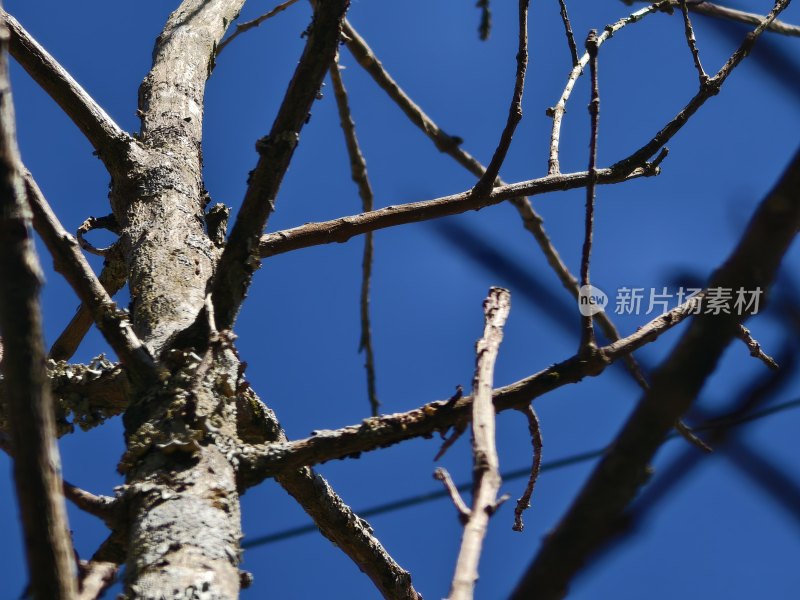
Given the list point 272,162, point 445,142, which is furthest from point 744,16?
point 272,162

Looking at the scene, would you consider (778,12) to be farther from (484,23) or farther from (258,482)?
(258,482)

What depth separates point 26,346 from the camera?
0.80m

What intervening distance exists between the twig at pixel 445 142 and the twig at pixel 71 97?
89 cm

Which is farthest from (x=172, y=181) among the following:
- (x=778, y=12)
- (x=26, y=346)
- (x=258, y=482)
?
(x=778, y=12)

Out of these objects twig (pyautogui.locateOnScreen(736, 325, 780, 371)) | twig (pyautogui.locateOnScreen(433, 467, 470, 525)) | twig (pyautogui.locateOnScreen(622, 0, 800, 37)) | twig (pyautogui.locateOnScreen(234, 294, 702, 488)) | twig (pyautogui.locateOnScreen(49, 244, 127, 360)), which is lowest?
twig (pyautogui.locateOnScreen(433, 467, 470, 525))

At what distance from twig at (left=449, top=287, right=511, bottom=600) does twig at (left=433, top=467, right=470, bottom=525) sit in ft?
0.04

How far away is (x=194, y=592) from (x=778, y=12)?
1.64 meters

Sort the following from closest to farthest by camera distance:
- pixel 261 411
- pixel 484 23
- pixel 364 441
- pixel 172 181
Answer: pixel 364 441 → pixel 484 23 → pixel 261 411 → pixel 172 181

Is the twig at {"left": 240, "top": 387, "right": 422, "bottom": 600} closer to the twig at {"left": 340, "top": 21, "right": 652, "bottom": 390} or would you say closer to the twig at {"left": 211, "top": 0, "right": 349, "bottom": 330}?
the twig at {"left": 211, "top": 0, "right": 349, "bottom": 330}

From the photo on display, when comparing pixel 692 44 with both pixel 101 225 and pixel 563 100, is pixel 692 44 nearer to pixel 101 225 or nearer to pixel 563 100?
pixel 563 100

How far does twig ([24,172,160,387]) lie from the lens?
Answer: 4.01ft

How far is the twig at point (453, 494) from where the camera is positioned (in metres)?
0.82

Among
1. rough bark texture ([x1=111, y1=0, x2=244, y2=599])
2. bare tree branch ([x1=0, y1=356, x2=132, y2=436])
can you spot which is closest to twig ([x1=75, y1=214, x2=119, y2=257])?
rough bark texture ([x1=111, y1=0, x2=244, y2=599])

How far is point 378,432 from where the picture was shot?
3.77 feet
